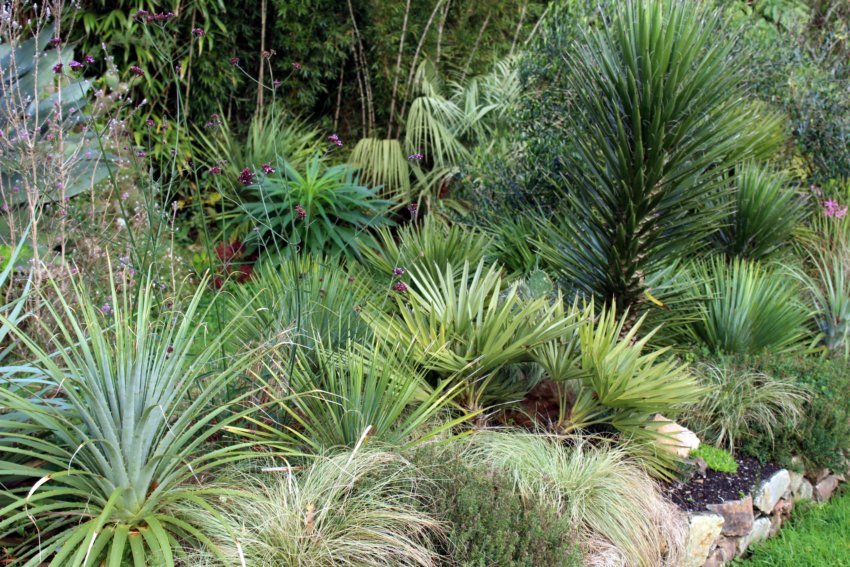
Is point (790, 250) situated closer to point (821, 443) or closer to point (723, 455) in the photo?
point (821, 443)

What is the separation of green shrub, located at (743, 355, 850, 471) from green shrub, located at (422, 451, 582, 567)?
6.74 feet

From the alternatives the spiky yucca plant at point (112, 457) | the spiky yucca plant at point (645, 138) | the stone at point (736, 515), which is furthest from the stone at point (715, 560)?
the spiky yucca plant at point (112, 457)

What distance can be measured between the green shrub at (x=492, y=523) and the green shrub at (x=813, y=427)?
6.74ft

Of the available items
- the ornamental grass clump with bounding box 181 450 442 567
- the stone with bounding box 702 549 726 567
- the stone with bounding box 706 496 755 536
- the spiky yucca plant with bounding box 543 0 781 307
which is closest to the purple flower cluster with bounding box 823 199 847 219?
the spiky yucca plant with bounding box 543 0 781 307

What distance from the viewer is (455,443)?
10.9ft

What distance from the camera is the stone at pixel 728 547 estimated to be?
154 inches

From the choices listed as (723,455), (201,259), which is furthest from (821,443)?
(201,259)

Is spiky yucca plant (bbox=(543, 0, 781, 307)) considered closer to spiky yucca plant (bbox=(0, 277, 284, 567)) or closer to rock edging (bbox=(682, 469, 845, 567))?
rock edging (bbox=(682, 469, 845, 567))

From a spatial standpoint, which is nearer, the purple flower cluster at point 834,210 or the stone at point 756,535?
the stone at point 756,535

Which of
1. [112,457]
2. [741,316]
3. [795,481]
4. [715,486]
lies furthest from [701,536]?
[112,457]

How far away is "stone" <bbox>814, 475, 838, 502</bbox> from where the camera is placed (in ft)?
15.7

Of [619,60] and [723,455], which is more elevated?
[619,60]

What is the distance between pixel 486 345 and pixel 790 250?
4129 millimetres

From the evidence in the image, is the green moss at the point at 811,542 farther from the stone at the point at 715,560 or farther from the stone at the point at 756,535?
the stone at the point at 715,560
